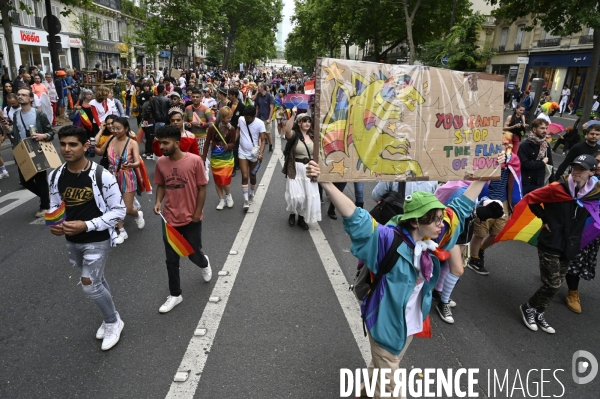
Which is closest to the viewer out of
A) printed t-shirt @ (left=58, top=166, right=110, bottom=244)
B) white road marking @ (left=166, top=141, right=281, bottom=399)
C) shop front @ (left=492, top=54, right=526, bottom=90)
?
white road marking @ (left=166, top=141, right=281, bottom=399)

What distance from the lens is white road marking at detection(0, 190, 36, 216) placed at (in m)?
6.62

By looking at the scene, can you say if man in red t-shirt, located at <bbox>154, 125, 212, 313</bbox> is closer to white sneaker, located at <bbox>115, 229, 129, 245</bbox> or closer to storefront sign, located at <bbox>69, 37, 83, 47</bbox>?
white sneaker, located at <bbox>115, 229, 129, 245</bbox>

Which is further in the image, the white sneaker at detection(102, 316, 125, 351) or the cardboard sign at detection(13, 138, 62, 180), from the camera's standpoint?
the cardboard sign at detection(13, 138, 62, 180)

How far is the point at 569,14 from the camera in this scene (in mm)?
12453

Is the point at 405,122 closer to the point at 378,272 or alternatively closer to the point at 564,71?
the point at 378,272

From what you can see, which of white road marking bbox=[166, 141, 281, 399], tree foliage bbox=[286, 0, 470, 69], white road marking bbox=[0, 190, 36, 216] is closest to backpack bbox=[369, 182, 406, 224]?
white road marking bbox=[166, 141, 281, 399]

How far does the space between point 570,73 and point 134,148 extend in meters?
37.0

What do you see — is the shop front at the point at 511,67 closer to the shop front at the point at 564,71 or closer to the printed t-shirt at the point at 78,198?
the shop front at the point at 564,71

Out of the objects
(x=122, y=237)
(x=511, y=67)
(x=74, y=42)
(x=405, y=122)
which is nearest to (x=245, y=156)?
(x=122, y=237)

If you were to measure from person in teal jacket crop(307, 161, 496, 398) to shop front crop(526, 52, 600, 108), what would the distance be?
111 ft

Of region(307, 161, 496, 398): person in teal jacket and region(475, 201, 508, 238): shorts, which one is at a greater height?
region(307, 161, 496, 398): person in teal jacket

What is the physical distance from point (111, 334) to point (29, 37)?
34737 millimetres

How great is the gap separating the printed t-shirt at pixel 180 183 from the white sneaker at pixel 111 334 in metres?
1.03

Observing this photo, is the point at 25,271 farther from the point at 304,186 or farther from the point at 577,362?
the point at 577,362
